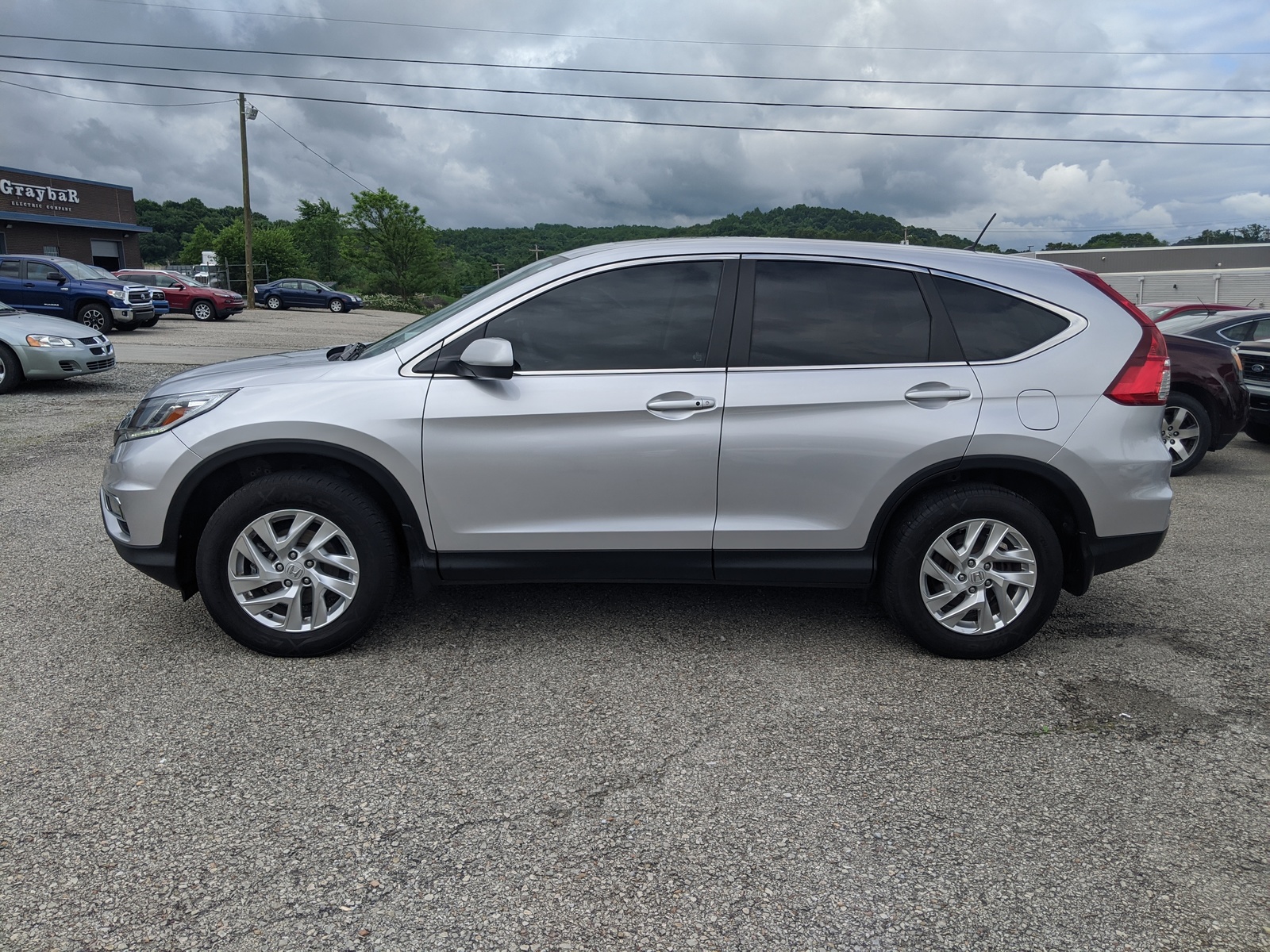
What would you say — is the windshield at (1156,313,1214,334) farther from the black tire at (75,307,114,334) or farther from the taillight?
the black tire at (75,307,114,334)

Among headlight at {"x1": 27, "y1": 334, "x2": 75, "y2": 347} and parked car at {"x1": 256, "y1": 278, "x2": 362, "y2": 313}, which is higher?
parked car at {"x1": 256, "y1": 278, "x2": 362, "y2": 313}

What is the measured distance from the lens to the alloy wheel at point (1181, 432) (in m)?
8.74

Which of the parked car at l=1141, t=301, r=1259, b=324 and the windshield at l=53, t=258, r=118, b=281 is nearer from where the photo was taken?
the parked car at l=1141, t=301, r=1259, b=324

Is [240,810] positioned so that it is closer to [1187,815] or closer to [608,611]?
[608,611]

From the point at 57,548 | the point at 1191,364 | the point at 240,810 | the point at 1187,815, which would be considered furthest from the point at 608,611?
the point at 1191,364

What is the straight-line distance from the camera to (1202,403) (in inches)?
345

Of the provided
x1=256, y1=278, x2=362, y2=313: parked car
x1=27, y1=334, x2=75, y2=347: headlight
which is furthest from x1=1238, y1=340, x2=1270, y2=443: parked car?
x1=256, y1=278, x2=362, y2=313: parked car

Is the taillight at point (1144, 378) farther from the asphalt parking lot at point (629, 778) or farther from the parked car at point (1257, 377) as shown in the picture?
the parked car at point (1257, 377)

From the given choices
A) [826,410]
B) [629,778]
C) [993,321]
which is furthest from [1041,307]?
[629,778]

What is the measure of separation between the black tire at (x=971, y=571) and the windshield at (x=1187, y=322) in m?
7.35

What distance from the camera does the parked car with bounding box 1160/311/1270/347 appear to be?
10.2m

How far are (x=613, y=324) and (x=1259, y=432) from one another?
10026 mm

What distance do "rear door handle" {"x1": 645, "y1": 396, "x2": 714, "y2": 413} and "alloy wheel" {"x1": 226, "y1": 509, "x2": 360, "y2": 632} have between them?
1424 millimetres

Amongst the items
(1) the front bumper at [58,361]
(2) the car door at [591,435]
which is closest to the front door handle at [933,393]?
(2) the car door at [591,435]
